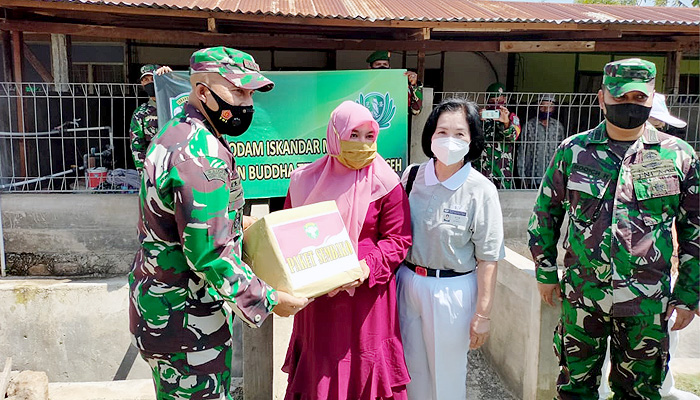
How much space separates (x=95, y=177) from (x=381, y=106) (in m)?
3.16

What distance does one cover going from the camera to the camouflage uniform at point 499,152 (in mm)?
5945

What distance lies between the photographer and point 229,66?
5.91 feet

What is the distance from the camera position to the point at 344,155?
7.42 feet

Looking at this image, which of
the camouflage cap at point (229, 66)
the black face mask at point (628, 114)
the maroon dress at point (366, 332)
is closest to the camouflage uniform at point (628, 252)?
the black face mask at point (628, 114)

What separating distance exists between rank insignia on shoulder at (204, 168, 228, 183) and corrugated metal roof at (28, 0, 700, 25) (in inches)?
156

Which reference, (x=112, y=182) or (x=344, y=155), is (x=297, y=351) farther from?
(x=112, y=182)

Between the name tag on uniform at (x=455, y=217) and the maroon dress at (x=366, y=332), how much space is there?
0.17 m

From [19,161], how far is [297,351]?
16.9ft

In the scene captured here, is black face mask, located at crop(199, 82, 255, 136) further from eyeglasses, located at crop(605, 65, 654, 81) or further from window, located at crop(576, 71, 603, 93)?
window, located at crop(576, 71, 603, 93)

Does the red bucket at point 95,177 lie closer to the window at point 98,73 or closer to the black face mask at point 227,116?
the window at point 98,73

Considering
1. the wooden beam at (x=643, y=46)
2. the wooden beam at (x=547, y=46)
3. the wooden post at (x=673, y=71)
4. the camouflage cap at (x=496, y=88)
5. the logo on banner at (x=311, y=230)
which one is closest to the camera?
the logo on banner at (x=311, y=230)

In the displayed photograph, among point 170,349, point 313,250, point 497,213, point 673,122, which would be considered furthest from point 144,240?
point 673,122

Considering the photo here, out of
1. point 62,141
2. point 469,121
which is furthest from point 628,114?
point 62,141

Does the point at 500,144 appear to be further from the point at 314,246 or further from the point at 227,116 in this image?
the point at 227,116
